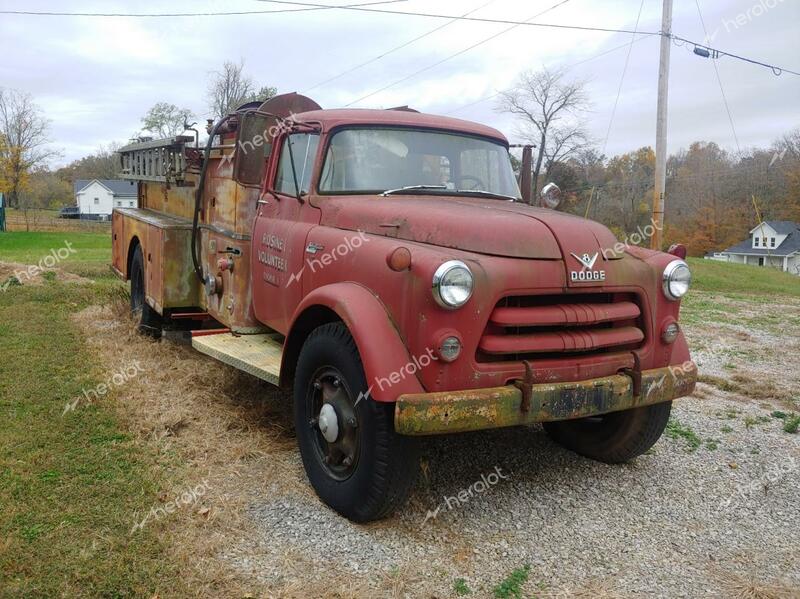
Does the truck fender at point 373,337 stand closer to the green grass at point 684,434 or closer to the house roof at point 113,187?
the green grass at point 684,434

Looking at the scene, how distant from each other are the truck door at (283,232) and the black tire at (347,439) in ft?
2.26

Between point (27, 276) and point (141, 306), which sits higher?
point (141, 306)

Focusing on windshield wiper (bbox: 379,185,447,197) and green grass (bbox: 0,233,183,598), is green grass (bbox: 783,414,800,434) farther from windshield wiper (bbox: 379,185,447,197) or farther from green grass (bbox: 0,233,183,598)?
green grass (bbox: 0,233,183,598)

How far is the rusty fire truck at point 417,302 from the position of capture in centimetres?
317

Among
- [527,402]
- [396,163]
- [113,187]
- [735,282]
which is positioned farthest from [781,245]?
[113,187]

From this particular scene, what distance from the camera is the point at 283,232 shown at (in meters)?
4.52

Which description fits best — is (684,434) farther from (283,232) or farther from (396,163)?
(283,232)

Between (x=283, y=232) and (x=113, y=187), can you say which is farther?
(x=113, y=187)

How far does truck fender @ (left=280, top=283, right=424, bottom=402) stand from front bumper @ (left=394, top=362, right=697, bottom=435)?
0.10 metres

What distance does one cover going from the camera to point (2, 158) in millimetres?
52750

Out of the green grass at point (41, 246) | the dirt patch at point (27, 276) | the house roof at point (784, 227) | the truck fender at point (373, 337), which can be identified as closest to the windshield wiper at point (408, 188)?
the truck fender at point (373, 337)

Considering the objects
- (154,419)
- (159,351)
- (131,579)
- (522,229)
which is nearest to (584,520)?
(522,229)

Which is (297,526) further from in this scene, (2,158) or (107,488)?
(2,158)

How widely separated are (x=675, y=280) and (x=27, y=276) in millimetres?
11772
